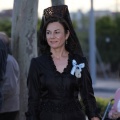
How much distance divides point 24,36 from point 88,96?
2.72 metres

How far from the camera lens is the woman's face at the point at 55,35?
14.6 ft

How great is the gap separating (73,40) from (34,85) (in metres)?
0.58

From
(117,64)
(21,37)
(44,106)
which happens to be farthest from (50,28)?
(117,64)

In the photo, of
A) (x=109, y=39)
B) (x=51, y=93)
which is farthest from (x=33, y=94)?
(x=109, y=39)

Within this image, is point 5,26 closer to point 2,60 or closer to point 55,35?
point 2,60

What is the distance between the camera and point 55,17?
447 centimetres

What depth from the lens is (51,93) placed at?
436 centimetres

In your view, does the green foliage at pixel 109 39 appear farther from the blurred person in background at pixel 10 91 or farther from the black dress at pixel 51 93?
the black dress at pixel 51 93

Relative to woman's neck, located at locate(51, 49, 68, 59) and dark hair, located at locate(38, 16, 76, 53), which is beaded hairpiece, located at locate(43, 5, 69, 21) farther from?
woman's neck, located at locate(51, 49, 68, 59)

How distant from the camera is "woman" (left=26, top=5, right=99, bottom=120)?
436cm

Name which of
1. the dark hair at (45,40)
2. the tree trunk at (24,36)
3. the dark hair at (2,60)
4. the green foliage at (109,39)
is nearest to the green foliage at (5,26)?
the green foliage at (109,39)

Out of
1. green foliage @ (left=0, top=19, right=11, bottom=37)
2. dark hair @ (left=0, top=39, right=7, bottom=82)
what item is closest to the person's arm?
dark hair @ (left=0, top=39, right=7, bottom=82)

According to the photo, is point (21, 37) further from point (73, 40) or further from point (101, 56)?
point (101, 56)

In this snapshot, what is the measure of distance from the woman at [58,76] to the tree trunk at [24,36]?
241 centimetres
